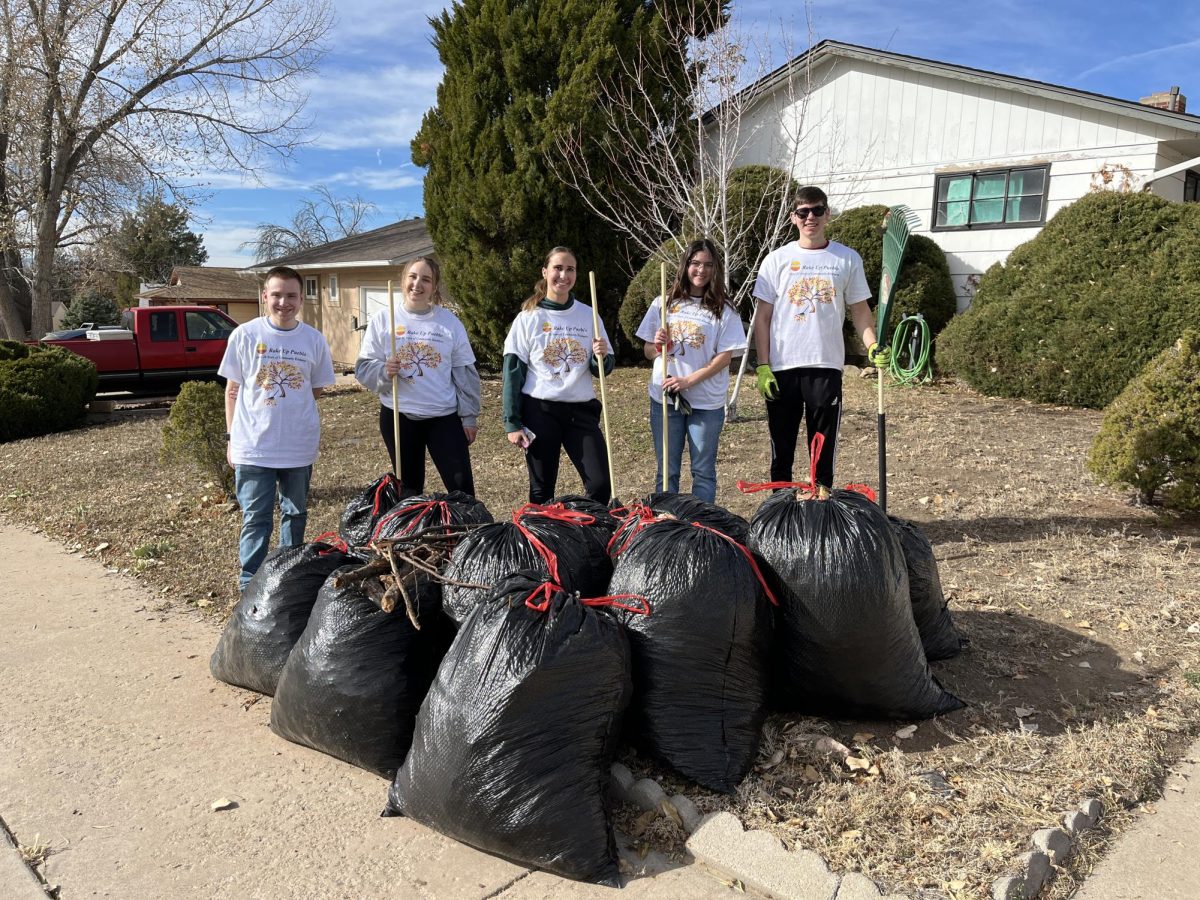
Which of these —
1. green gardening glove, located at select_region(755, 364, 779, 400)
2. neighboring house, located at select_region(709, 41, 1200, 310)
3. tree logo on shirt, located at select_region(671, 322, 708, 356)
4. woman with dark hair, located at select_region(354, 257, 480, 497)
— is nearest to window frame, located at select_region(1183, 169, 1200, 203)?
neighboring house, located at select_region(709, 41, 1200, 310)

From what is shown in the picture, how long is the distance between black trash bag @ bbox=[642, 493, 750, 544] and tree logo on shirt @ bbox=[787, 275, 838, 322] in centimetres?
145

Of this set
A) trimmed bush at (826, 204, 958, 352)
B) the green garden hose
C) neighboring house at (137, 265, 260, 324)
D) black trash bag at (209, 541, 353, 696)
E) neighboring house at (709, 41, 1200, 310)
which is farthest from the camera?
neighboring house at (137, 265, 260, 324)

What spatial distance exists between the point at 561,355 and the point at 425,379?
2.25 feet

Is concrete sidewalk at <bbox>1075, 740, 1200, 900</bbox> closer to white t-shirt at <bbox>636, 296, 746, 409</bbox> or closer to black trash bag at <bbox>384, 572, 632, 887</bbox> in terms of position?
black trash bag at <bbox>384, 572, 632, 887</bbox>

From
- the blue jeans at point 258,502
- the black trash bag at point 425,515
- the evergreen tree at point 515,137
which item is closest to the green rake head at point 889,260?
the black trash bag at point 425,515

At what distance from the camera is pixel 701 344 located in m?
4.20

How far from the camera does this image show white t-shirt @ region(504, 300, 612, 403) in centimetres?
412

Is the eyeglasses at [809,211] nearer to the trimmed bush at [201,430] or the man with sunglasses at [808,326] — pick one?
the man with sunglasses at [808,326]

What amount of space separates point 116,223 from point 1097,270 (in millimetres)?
19546

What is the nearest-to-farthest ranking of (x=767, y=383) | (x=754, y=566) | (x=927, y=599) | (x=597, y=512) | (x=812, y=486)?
(x=754, y=566)
(x=812, y=486)
(x=927, y=599)
(x=597, y=512)
(x=767, y=383)

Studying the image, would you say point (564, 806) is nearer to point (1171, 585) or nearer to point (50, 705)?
point (50, 705)

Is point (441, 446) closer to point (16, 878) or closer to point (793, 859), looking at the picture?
point (16, 878)

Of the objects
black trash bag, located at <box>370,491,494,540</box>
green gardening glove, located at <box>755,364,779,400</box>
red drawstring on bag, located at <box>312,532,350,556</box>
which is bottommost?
red drawstring on bag, located at <box>312,532,350,556</box>

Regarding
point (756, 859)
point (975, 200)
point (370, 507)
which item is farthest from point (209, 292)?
point (756, 859)
